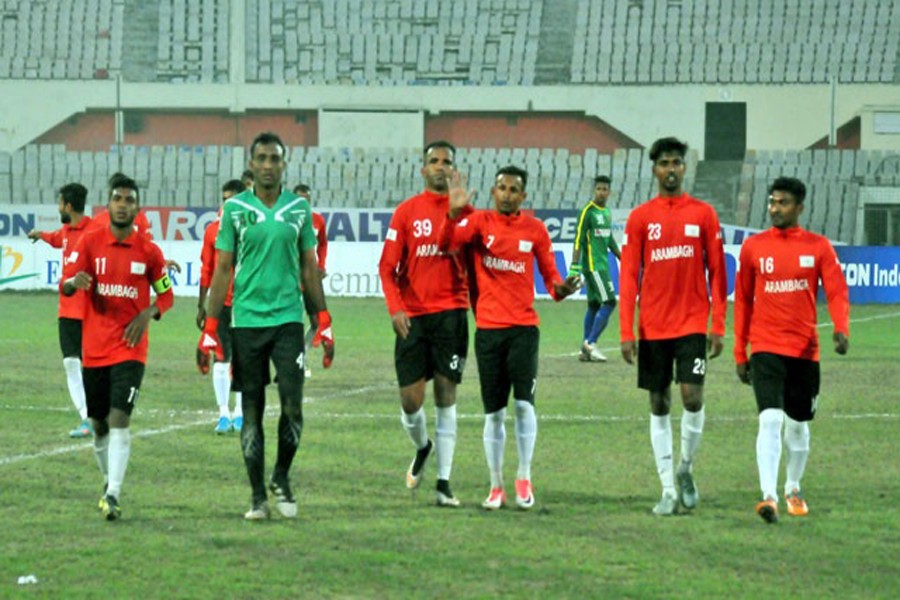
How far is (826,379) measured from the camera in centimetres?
1903

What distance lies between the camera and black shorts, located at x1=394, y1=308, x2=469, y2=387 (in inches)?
400

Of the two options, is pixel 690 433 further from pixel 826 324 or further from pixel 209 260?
pixel 826 324

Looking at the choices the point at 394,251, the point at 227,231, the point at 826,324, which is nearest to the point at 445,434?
the point at 394,251

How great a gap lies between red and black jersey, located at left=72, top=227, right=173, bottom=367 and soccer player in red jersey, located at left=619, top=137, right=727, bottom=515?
289 centimetres

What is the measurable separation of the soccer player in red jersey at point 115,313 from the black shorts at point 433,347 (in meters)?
1.50

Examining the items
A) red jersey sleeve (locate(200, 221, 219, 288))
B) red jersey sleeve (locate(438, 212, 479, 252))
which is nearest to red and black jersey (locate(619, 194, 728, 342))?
red jersey sleeve (locate(438, 212, 479, 252))

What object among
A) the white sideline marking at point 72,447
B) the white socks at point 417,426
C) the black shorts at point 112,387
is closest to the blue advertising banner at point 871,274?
the white sideline marking at point 72,447

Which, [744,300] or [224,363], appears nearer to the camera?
[744,300]

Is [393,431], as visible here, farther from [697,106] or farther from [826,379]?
[697,106]

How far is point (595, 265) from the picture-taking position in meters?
21.3

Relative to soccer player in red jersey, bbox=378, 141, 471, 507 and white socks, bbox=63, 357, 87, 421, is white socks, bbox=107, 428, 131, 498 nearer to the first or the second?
soccer player in red jersey, bbox=378, 141, 471, 507

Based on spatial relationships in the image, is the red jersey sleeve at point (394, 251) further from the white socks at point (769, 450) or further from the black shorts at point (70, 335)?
the black shorts at point (70, 335)

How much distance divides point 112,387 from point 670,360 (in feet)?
10.8

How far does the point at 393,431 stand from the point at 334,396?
3154mm
